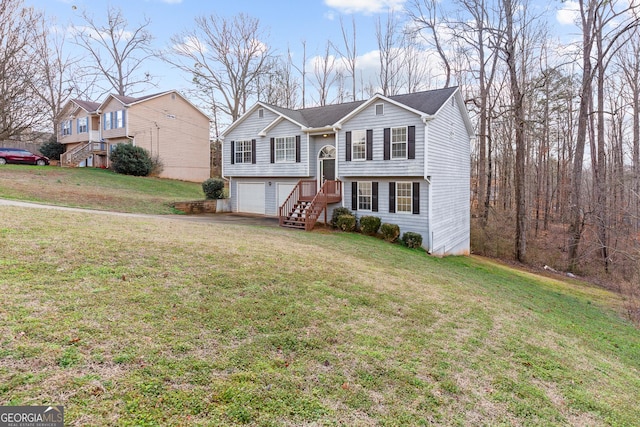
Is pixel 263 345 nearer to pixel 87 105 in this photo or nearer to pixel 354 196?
pixel 354 196

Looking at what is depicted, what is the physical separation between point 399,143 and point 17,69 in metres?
21.6

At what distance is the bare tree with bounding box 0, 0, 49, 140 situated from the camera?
63.0 ft

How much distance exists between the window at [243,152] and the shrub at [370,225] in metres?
7.76

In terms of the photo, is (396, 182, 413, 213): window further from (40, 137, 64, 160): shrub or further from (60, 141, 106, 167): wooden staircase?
(40, 137, 64, 160): shrub

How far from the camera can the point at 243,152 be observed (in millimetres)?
19234

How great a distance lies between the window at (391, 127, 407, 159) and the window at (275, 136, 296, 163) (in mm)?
5172

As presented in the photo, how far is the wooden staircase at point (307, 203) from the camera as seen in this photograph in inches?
585

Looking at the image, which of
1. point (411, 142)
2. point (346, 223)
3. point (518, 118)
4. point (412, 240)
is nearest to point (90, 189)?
point (346, 223)

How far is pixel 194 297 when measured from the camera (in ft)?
16.0

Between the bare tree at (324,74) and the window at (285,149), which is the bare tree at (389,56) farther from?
the window at (285,149)

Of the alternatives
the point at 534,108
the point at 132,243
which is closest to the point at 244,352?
the point at 132,243

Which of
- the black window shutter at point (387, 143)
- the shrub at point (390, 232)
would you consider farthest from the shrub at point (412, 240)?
the black window shutter at point (387, 143)

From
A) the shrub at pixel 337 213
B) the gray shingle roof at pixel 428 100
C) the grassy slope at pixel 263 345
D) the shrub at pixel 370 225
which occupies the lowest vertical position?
the grassy slope at pixel 263 345

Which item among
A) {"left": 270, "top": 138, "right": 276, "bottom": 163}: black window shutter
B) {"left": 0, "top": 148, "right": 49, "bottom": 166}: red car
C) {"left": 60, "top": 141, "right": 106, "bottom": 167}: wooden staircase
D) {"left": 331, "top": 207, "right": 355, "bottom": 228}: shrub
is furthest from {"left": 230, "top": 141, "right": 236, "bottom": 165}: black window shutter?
{"left": 0, "top": 148, "right": 49, "bottom": 166}: red car
